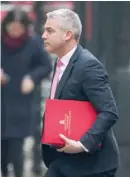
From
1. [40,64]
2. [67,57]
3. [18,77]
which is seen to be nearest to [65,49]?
[67,57]

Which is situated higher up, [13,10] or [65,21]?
[65,21]

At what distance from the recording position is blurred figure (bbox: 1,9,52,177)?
714cm

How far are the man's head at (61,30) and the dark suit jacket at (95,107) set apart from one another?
0.33 ft

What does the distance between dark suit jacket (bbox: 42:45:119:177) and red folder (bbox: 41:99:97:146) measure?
0.19 ft

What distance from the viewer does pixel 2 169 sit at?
7.50 meters

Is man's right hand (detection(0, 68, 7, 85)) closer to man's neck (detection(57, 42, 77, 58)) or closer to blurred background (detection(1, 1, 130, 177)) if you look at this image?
blurred background (detection(1, 1, 130, 177))

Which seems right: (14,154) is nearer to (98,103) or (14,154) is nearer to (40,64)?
(40,64)

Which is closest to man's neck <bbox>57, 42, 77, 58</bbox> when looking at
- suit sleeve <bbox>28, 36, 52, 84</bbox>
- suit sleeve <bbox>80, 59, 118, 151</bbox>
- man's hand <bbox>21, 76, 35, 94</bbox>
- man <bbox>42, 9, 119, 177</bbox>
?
man <bbox>42, 9, 119, 177</bbox>

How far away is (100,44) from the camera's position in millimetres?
7395

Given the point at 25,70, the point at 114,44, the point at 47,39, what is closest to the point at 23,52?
the point at 25,70

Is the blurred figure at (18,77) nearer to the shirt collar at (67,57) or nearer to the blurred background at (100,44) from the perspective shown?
the blurred background at (100,44)

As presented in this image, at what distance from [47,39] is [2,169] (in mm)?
3043

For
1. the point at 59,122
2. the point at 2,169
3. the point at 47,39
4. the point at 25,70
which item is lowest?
the point at 2,169

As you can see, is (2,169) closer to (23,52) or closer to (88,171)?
(23,52)
